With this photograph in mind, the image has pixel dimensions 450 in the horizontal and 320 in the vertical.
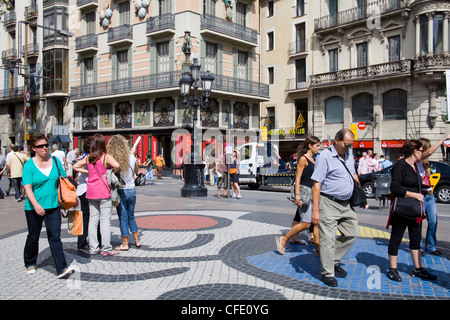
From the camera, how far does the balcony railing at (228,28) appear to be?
94.9 feet

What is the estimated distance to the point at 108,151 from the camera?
6629mm

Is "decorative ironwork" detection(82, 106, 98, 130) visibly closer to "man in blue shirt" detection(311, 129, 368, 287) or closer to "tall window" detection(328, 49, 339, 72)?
"tall window" detection(328, 49, 339, 72)

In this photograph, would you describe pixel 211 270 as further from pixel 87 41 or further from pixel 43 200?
pixel 87 41

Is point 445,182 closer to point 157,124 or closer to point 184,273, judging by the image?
point 184,273

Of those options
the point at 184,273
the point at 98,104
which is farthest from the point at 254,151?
the point at 98,104

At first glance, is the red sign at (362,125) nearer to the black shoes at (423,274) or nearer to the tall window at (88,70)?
the tall window at (88,70)

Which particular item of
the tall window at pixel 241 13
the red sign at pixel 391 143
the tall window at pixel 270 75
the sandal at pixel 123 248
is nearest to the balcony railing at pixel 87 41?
the tall window at pixel 241 13

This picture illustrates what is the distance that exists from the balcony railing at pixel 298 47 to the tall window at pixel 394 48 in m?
6.93

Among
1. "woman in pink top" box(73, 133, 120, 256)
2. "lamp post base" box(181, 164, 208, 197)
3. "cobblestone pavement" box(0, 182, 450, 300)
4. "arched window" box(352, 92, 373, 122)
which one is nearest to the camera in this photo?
"cobblestone pavement" box(0, 182, 450, 300)

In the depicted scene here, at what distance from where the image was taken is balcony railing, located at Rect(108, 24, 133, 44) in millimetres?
30781

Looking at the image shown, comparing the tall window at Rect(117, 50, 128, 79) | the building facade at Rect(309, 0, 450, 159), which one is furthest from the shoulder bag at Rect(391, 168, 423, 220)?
the tall window at Rect(117, 50, 128, 79)

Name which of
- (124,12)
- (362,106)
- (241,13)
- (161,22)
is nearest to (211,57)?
(161,22)

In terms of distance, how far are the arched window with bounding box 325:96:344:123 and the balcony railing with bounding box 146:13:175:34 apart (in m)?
13.1

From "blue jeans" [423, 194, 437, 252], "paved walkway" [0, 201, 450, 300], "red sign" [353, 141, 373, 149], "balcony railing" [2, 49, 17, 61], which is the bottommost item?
"paved walkway" [0, 201, 450, 300]
